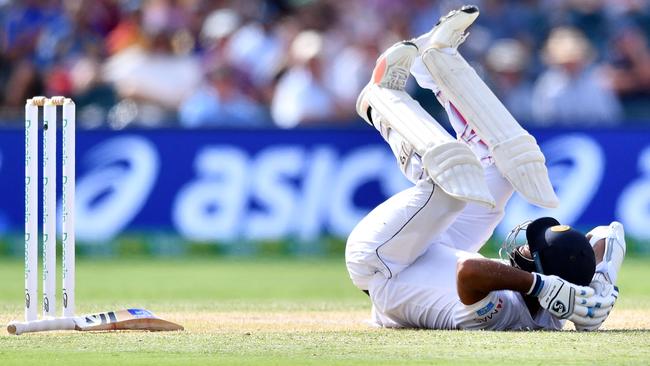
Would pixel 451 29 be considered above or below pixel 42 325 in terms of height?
above

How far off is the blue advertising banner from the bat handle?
5650mm

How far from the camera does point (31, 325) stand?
5875mm

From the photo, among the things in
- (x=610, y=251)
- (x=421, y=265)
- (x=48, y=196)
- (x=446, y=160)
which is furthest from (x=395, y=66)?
(x=48, y=196)

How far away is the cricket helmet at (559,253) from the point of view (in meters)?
5.75

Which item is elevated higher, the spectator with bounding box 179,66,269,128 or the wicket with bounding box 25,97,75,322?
the spectator with bounding box 179,66,269,128

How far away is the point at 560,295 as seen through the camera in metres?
5.64

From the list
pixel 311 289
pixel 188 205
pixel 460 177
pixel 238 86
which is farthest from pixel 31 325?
pixel 238 86

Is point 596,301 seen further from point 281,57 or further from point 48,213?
point 281,57

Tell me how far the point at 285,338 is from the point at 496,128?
4.39ft

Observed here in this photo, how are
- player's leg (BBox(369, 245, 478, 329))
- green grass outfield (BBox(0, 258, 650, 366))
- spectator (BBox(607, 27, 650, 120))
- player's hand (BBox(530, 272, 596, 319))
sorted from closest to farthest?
1. green grass outfield (BBox(0, 258, 650, 366))
2. player's hand (BBox(530, 272, 596, 319))
3. player's leg (BBox(369, 245, 478, 329))
4. spectator (BBox(607, 27, 650, 120))

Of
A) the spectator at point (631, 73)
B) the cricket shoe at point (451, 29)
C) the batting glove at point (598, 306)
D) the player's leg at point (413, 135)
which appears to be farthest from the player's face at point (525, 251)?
the spectator at point (631, 73)

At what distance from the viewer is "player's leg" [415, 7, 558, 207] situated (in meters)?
5.98

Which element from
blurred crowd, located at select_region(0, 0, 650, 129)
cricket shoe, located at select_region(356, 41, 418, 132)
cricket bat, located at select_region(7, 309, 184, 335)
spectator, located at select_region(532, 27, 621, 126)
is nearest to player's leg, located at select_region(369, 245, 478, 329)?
cricket shoe, located at select_region(356, 41, 418, 132)

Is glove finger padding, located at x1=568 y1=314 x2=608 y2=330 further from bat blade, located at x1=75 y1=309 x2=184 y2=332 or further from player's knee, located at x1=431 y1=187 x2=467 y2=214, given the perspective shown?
bat blade, located at x1=75 y1=309 x2=184 y2=332
